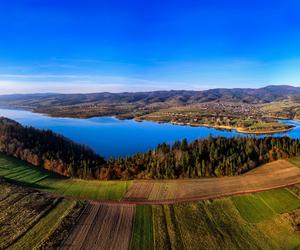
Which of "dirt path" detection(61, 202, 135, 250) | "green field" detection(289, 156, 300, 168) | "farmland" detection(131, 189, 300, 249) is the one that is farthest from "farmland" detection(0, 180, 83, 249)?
"green field" detection(289, 156, 300, 168)

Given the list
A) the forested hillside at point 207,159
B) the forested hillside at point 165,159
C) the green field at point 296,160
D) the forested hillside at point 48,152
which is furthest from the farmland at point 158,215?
the forested hillside at point 48,152

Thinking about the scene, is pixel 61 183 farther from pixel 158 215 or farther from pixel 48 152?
pixel 48 152

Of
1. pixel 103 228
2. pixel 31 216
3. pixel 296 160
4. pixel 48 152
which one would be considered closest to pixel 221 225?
pixel 103 228

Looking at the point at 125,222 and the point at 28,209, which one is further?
the point at 28,209

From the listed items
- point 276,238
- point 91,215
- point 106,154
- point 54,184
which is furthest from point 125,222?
point 106,154

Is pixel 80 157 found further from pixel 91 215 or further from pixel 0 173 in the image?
pixel 91 215

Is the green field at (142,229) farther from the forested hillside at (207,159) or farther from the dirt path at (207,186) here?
the forested hillside at (207,159)

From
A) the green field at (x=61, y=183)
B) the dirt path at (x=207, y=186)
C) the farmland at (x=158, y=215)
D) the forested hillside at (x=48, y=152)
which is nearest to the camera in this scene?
the farmland at (x=158, y=215)
